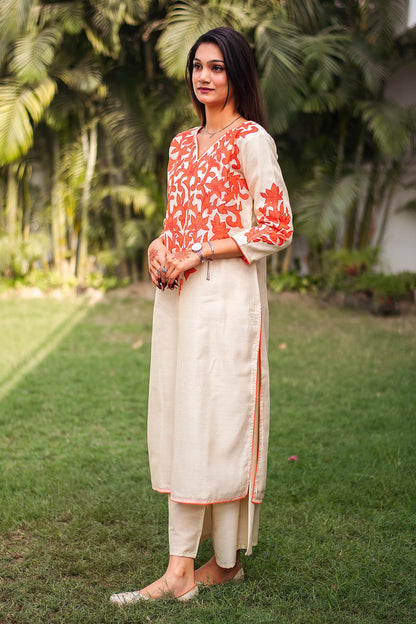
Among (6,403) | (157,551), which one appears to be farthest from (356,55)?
(157,551)

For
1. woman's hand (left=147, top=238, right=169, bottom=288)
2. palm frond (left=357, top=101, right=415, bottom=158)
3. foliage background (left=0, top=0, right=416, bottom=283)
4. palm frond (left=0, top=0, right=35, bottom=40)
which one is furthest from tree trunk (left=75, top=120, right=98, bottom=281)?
woman's hand (left=147, top=238, right=169, bottom=288)

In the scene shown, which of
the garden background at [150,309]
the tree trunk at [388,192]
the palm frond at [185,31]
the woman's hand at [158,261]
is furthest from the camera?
the tree trunk at [388,192]

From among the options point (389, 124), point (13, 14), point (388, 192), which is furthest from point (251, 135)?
point (388, 192)

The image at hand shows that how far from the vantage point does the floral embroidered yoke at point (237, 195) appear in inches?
79.9

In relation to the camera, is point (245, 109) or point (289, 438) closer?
point (245, 109)

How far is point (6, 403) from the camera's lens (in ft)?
14.1

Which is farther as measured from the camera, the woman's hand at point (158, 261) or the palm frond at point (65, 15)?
the palm frond at point (65, 15)

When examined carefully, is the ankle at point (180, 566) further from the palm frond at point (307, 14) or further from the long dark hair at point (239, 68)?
the palm frond at point (307, 14)

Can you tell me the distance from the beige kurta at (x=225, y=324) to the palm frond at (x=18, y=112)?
5.45m

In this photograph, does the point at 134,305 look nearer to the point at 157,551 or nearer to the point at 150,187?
the point at 150,187

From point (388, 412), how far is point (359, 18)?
17.1 feet

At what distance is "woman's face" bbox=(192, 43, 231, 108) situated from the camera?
204 centimetres

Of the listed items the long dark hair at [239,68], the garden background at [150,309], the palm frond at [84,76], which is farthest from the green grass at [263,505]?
the palm frond at [84,76]

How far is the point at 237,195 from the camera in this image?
6.86ft
